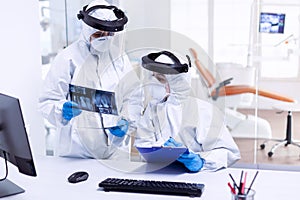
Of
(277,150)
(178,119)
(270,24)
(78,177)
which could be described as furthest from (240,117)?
(78,177)

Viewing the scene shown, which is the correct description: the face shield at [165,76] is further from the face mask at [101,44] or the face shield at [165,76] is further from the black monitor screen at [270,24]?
the black monitor screen at [270,24]

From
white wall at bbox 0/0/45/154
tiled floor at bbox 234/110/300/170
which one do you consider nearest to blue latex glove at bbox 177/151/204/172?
white wall at bbox 0/0/45/154

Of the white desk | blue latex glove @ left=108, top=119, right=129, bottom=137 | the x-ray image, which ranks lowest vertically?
the white desk

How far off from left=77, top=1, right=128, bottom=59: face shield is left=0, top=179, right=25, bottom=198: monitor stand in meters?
0.79

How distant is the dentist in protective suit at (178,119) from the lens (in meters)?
1.86

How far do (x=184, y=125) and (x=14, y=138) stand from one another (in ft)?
2.63

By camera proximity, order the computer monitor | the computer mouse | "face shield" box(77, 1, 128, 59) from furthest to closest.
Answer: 1. "face shield" box(77, 1, 128, 59)
2. the computer mouse
3. the computer monitor

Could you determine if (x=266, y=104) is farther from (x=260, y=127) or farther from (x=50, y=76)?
(x=50, y=76)

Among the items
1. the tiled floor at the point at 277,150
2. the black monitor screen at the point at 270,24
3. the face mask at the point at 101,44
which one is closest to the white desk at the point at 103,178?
the face mask at the point at 101,44

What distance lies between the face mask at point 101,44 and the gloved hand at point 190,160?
63 cm

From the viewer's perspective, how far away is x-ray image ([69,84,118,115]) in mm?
1812

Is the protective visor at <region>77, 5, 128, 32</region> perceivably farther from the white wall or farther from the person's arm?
the white wall

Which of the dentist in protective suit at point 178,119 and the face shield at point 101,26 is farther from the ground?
the face shield at point 101,26

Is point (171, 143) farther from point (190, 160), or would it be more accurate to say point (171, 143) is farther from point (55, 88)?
point (55, 88)
